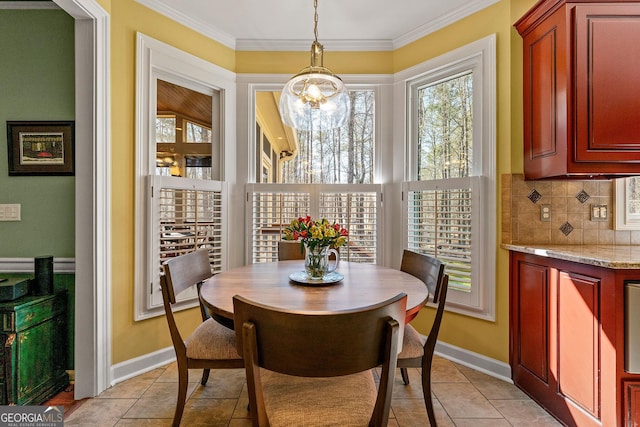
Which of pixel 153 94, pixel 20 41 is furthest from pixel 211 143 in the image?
pixel 20 41

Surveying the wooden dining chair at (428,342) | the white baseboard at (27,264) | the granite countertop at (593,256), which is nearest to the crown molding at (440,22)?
the granite countertop at (593,256)

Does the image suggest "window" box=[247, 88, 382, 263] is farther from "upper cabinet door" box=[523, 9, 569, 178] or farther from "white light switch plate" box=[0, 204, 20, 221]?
"white light switch plate" box=[0, 204, 20, 221]

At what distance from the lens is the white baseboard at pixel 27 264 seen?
2242 millimetres

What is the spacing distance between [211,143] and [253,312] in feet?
7.67

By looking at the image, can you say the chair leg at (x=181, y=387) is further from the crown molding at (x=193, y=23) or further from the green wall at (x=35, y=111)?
the crown molding at (x=193, y=23)

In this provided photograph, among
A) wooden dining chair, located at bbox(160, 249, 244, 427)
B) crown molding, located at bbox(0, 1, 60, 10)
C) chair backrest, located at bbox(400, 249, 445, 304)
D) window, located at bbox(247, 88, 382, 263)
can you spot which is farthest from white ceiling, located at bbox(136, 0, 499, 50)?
wooden dining chair, located at bbox(160, 249, 244, 427)

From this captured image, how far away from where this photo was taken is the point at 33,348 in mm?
1997

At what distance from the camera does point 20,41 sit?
2252mm

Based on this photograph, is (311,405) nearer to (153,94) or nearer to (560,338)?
(560,338)

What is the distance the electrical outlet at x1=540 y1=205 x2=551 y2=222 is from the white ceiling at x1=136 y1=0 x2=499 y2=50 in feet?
5.05

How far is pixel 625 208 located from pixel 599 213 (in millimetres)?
182

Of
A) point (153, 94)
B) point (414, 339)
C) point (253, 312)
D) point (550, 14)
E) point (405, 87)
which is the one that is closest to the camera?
point (253, 312)

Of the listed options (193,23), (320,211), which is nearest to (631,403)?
(320,211)

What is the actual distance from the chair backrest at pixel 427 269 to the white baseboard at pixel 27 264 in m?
2.27
